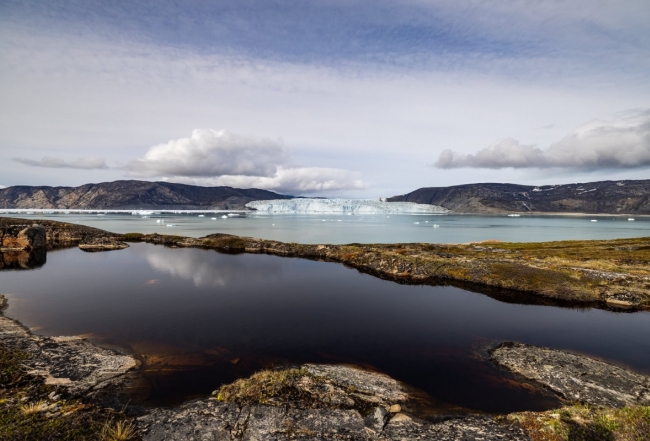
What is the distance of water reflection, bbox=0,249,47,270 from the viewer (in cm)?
3612

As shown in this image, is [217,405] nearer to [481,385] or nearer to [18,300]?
Answer: [481,385]

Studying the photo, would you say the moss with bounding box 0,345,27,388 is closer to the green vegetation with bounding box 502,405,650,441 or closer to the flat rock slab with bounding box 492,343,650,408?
the green vegetation with bounding box 502,405,650,441

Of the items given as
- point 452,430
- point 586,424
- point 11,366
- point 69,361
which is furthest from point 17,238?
point 586,424

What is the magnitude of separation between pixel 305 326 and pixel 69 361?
1192cm

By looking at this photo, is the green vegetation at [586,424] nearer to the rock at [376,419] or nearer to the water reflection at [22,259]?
the rock at [376,419]

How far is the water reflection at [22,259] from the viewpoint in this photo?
36.1m

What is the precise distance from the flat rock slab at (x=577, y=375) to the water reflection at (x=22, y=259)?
160ft

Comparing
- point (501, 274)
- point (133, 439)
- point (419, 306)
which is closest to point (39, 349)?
point (133, 439)

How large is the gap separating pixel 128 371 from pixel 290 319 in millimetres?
9818

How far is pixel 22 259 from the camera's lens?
40719 mm

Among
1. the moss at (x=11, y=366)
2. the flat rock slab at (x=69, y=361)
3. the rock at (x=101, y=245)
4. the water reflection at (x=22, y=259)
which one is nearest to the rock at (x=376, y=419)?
the flat rock slab at (x=69, y=361)

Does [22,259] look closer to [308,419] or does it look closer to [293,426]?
[293,426]

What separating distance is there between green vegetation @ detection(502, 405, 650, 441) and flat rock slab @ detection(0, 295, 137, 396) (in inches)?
612

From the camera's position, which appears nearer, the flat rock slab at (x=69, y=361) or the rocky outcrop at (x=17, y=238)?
the flat rock slab at (x=69, y=361)
